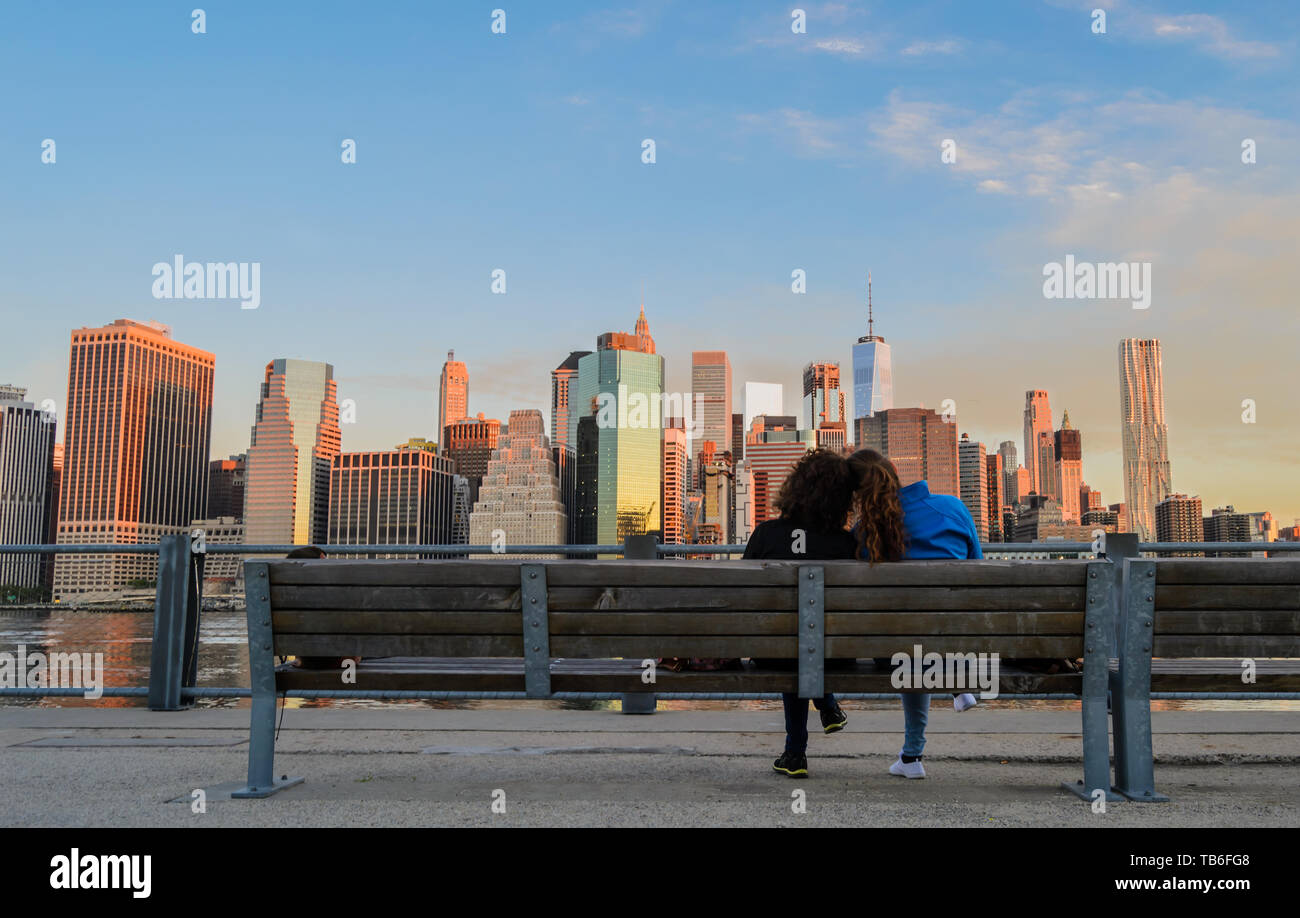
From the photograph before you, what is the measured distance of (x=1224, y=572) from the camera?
385 cm

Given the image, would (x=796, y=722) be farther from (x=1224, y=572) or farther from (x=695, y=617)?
(x=1224, y=572)

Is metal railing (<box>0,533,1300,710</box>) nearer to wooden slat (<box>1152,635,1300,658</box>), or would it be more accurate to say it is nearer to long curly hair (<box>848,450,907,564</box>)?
long curly hair (<box>848,450,907,564</box>)

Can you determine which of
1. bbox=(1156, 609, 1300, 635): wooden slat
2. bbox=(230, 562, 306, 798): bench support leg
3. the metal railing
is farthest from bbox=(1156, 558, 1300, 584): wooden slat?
bbox=(230, 562, 306, 798): bench support leg

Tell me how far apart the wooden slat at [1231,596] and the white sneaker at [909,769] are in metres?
1.23

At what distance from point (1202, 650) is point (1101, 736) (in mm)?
517

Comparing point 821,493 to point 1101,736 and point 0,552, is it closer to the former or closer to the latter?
point 1101,736

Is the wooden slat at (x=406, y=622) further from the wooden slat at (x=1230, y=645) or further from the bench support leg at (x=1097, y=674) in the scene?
the wooden slat at (x=1230, y=645)

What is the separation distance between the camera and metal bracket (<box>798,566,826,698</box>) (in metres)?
3.71

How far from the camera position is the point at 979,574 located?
12.2 ft

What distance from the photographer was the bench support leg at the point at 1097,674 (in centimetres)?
378

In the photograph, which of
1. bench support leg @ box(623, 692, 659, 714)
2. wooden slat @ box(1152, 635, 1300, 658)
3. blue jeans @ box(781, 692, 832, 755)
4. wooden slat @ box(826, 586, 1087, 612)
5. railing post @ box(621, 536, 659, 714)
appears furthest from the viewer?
railing post @ box(621, 536, 659, 714)

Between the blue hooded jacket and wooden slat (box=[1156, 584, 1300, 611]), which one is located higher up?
the blue hooded jacket

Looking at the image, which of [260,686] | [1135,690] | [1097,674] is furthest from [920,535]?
[260,686]
